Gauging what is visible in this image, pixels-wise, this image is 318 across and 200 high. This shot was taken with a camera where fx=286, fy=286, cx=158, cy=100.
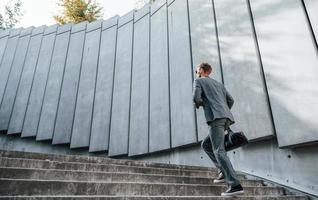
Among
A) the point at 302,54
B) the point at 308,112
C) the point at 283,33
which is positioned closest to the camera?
the point at 308,112

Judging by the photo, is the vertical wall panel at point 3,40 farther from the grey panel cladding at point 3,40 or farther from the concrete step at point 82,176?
the concrete step at point 82,176

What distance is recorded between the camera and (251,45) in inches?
233

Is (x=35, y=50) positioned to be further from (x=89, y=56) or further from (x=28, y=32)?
(x=89, y=56)

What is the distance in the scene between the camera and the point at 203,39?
7.34m

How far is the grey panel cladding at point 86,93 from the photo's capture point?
9.30 meters

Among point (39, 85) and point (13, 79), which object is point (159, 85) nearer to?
point (39, 85)

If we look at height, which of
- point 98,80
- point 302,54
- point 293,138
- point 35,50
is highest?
point 35,50

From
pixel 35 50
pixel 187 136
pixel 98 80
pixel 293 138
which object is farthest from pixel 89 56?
pixel 293 138

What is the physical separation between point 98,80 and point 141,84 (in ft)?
6.46

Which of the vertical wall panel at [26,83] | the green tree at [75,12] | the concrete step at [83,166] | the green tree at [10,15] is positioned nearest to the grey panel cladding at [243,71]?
the concrete step at [83,166]

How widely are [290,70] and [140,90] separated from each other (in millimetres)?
4683

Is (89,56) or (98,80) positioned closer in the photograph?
(98,80)

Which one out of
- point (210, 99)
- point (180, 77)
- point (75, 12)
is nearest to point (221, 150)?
point (210, 99)

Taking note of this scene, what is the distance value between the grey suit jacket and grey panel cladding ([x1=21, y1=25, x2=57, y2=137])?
27.1ft
